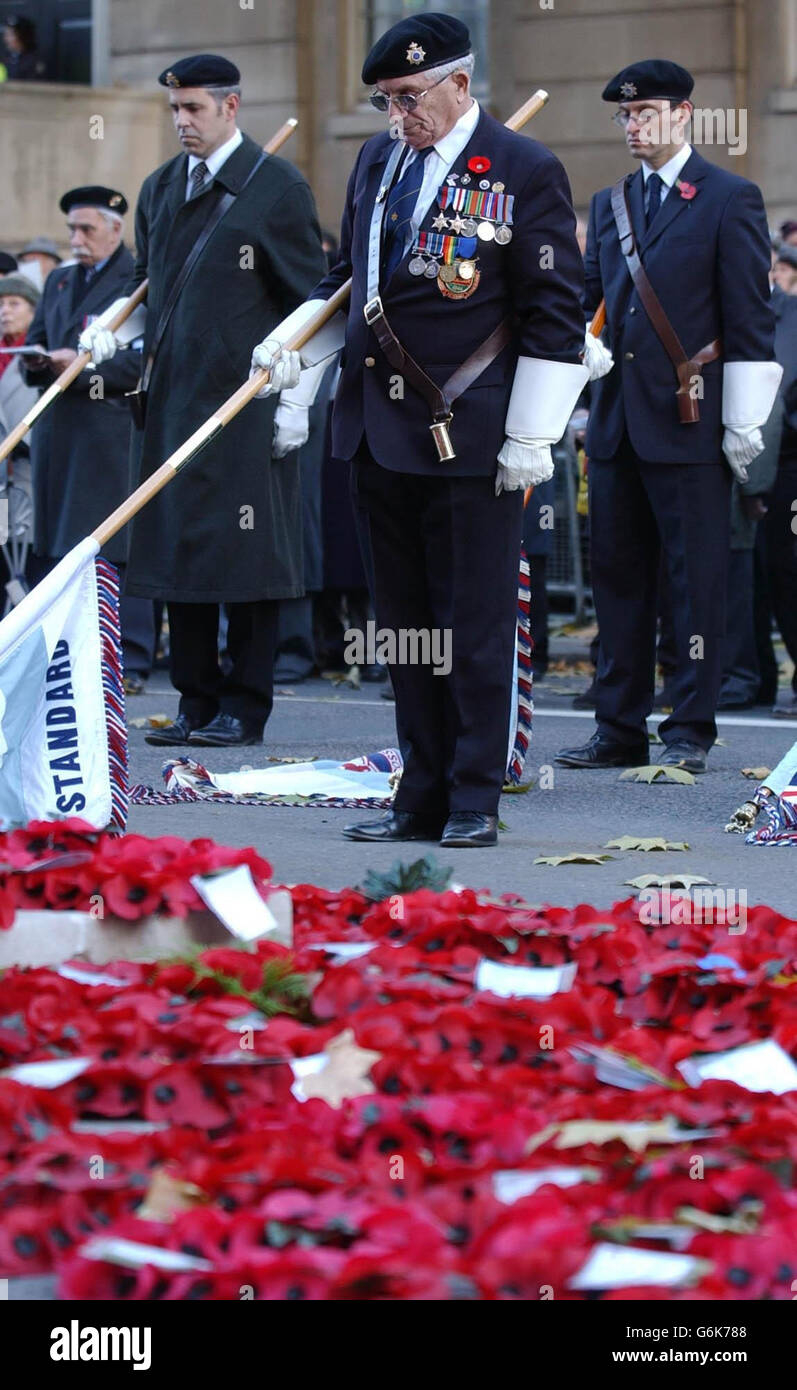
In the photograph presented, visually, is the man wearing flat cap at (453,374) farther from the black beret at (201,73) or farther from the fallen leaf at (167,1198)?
the fallen leaf at (167,1198)

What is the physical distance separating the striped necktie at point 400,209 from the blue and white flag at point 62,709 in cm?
104

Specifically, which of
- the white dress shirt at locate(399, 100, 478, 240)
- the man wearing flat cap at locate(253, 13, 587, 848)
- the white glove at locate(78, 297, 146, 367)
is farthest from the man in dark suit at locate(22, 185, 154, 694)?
the white dress shirt at locate(399, 100, 478, 240)

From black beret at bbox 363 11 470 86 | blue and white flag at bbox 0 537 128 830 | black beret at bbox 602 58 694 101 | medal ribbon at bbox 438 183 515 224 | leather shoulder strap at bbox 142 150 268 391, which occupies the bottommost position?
blue and white flag at bbox 0 537 128 830

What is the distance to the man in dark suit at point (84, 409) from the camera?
34.1 feet

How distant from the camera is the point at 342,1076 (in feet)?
12.1

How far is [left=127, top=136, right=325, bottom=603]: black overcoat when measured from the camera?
8.28 meters

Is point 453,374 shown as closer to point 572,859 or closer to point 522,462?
point 522,462

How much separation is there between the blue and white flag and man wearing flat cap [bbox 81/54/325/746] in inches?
83.1

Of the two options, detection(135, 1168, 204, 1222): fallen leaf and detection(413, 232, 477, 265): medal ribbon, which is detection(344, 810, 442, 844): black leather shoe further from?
detection(135, 1168, 204, 1222): fallen leaf

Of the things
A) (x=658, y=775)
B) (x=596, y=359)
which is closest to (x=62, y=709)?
(x=596, y=359)

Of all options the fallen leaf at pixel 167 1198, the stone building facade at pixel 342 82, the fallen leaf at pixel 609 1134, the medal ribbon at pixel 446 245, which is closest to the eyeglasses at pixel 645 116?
the medal ribbon at pixel 446 245

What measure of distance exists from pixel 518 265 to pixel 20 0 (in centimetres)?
1641

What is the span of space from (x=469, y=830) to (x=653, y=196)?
2.84 m
